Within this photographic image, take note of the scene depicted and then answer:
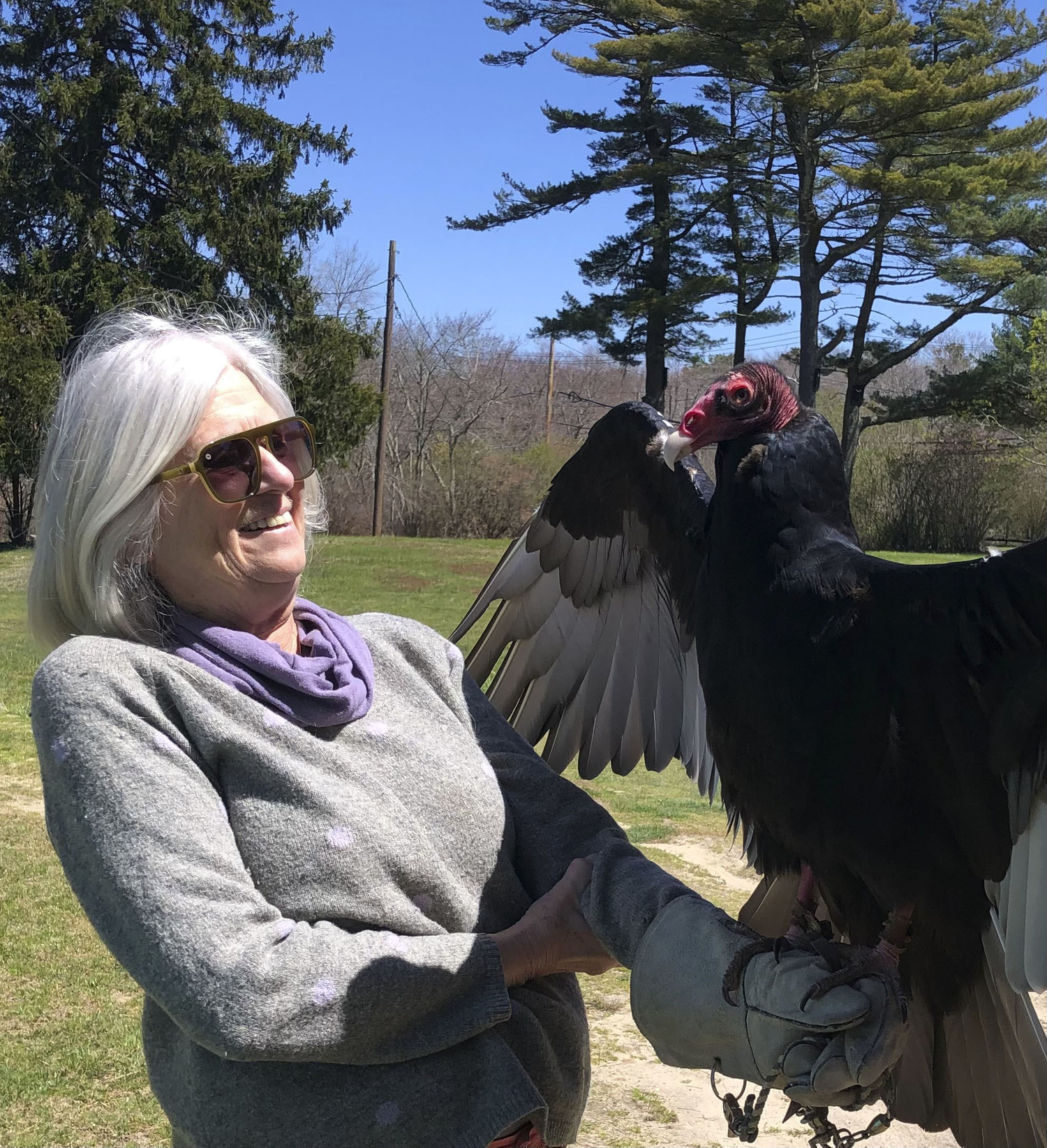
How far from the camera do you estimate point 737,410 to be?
6.04 feet

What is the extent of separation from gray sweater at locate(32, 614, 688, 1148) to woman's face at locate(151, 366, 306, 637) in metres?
0.14

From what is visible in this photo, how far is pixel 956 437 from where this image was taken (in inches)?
895

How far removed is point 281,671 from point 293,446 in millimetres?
334

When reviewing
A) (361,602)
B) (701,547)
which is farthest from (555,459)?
(701,547)

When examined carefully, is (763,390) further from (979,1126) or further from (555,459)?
(555,459)

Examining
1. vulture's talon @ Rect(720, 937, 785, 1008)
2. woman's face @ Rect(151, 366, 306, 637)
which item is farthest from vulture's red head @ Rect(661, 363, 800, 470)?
vulture's talon @ Rect(720, 937, 785, 1008)

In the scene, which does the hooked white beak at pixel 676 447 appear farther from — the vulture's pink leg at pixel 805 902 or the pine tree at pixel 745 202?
the pine tree at pixel 745 202

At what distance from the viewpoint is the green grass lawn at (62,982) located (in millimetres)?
2625

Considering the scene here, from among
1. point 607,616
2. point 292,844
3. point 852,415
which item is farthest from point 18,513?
point 292,844

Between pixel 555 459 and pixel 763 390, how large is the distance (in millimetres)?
20868

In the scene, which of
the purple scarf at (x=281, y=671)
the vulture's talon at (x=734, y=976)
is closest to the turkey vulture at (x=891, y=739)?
the vulture's talon at (x=734, y=976)

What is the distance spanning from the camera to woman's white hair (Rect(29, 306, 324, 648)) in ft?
4.41

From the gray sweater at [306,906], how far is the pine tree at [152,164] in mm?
18223

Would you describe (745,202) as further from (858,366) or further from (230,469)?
(230,469)
